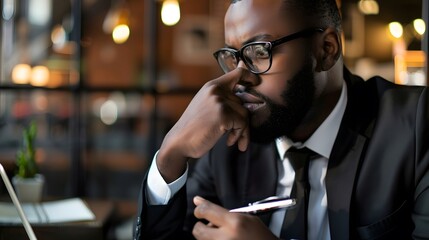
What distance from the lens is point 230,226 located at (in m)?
1.26

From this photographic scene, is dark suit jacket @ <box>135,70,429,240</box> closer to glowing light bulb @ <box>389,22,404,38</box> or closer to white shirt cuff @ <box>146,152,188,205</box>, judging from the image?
white shirt cuff @ <box>146,152,188,205</box>

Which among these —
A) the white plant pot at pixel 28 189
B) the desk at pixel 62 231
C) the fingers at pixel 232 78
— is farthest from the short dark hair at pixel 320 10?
the white plant pot at pixel 28 189

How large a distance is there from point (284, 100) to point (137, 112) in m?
6.32

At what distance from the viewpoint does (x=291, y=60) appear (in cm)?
147

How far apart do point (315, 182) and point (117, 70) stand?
285 inches

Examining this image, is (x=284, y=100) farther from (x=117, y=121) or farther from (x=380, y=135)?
(x=117, y=121)

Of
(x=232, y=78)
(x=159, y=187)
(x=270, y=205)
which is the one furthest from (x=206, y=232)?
(x=232, y=78)

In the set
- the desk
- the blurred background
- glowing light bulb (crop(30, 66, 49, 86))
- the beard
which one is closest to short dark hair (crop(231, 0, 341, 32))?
the beard

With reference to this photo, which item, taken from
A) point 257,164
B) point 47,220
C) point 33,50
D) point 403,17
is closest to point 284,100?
point 257,164

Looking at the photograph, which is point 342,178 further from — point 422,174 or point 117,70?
point 117,70

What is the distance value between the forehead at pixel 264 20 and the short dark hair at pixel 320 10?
2cm

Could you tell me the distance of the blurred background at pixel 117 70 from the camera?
2.88m

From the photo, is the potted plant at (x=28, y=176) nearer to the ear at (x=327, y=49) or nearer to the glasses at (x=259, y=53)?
the glasses at (x=259, y=53)

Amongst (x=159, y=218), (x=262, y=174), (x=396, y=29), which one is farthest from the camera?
(x=396, y=29)
